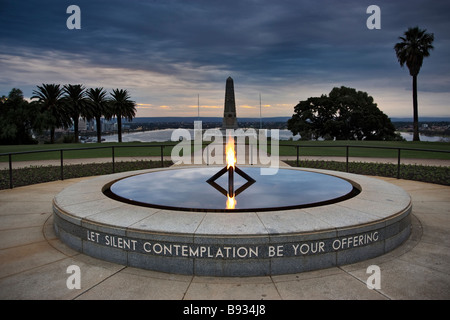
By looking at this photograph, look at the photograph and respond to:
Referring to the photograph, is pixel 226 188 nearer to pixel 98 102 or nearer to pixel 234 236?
pixel 234 236

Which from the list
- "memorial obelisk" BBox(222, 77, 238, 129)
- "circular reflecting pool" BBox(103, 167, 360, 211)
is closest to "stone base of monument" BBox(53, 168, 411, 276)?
"circular reflecting pool" BBox(103, 167, 360, 211)

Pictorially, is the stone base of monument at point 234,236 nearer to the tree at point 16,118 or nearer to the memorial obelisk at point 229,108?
Answer: the memorial obelisk at point 229,108

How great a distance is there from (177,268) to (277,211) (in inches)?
76.8

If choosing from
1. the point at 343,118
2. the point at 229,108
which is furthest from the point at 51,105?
the point at 343,118

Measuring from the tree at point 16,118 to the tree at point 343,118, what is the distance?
162ft

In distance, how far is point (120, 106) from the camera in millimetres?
59688

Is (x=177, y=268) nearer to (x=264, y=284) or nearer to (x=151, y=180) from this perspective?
(x=264, y=284)

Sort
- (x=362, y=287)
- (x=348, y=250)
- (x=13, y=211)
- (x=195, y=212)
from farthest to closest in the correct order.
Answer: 1. (x=13, y=211)
2. (x=195, y=212)
3. (x=348, y=250)
4. (x=362, y=287)

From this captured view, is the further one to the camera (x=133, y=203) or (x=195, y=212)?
(x=133, y=203)

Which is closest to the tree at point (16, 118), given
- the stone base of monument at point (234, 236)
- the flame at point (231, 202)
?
the stone base of monument at point (234, 236)

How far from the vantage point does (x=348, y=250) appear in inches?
180

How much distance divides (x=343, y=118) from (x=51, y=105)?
174 feet
